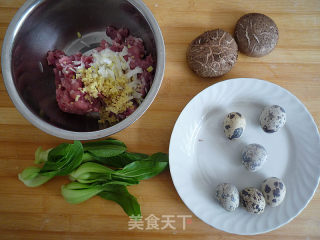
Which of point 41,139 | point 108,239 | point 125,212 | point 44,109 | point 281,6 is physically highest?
point 281,6

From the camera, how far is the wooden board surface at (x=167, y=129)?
927 millimetres

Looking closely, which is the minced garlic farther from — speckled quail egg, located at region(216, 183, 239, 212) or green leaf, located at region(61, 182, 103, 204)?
speckled quail egg, located at region(216, 183, 239, 212)

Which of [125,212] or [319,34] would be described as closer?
[125,212]

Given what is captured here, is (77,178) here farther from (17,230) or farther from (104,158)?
(17,230)

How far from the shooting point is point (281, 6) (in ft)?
3.28

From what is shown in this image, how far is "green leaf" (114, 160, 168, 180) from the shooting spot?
851mm

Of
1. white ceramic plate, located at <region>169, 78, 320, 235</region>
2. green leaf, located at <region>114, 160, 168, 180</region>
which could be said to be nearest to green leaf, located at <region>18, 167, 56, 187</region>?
green leaf, located at <region>114, 160, 168, 180</region>

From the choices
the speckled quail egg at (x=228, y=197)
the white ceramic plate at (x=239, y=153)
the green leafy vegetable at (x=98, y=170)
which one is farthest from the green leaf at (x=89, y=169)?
the speckled quail egg at (x=228, y=197)

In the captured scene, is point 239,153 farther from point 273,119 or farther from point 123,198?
point 123,198

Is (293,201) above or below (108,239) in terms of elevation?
above

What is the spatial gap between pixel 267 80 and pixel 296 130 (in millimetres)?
212

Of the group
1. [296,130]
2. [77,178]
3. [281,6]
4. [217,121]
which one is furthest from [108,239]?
[281,6]

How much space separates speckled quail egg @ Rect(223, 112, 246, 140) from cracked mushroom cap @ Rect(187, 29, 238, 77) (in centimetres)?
16

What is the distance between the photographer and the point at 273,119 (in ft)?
2.84
